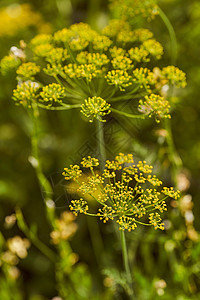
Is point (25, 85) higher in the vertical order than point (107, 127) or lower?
higher

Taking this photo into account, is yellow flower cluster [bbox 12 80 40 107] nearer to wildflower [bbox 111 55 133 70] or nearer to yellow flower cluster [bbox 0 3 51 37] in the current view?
wildflower [bbox 111 55 133 70]

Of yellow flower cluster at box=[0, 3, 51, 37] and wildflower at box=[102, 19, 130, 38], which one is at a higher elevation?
yellow flower cluster at box=[0, 3, 51, 37]

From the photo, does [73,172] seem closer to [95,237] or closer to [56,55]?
[56,55]

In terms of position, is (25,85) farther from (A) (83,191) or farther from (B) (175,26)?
(B) (175,26)

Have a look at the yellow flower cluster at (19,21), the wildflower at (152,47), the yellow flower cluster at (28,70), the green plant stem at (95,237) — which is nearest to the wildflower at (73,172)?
the yellow flower cluster at (28,70)

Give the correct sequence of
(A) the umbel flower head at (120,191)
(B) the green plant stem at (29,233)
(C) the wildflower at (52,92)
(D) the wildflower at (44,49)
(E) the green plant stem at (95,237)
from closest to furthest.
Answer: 1. (A) the umbel flower head at (120,191)
2. (C) the wildflower at (52,92)
3. (D) the wildflower at (44,49)
4. (B) the green plant stem at (29,233)
5. (E) the green plant stem at (95,237)

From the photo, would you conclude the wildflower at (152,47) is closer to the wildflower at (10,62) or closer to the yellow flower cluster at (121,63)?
the yellow flower cluster at (121,63)

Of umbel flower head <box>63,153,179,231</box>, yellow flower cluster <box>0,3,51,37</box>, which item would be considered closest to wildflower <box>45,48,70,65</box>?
umbel flower head <box>63,153,179,231</box>

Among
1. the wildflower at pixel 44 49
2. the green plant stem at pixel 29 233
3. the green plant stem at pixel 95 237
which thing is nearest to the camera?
the wildflower at pixel 44 49

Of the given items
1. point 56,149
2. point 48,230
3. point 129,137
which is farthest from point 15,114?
point 129,137

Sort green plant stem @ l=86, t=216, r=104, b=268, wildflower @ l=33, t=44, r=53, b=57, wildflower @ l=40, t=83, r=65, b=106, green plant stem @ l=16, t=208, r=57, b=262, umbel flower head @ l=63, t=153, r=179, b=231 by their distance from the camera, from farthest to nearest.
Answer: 1. green plant stem @ l=86, t=216, r=104, b=268
2. green plant stem @ l=16, t=208, r=57, b=262
3. wildflower @ l=33, t=44, r=53, b=57
4. wildflower @ l=40, t=83, r=65, b=106
5. umbel flower head @ l=63, t=153, r=179, b=231

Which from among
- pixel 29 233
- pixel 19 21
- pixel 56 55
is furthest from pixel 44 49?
pixel 19 21
